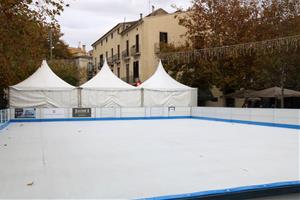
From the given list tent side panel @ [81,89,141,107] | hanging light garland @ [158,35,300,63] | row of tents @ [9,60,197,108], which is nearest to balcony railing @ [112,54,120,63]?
row of tents @ [9,60,197,108]

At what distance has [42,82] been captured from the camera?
20828 millimetres

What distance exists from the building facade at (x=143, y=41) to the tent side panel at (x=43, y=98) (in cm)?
910

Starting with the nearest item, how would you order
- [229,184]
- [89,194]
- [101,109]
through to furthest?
1. [89,194]
2. [229,184]
3. [101,109]

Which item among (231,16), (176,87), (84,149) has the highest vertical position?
(231,16)

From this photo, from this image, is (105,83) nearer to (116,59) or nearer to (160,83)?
(160,83)

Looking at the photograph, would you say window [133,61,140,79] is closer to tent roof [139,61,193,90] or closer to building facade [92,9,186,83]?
building facade [92,9,186,83]

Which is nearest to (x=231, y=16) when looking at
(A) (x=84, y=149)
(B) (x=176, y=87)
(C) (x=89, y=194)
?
(B) (x=176, y=87)

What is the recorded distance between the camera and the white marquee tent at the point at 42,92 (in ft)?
66.4

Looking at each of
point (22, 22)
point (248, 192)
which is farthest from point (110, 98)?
point (248, 192)

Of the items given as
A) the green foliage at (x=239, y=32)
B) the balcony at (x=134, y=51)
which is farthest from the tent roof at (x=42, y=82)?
the balcony at (x=134, y=51)

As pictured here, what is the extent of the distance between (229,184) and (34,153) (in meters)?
4.88

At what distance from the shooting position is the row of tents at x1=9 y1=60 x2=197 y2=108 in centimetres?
2048

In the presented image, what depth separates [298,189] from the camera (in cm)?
473

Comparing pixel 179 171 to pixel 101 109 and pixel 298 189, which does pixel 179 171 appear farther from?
pixel 101 109
